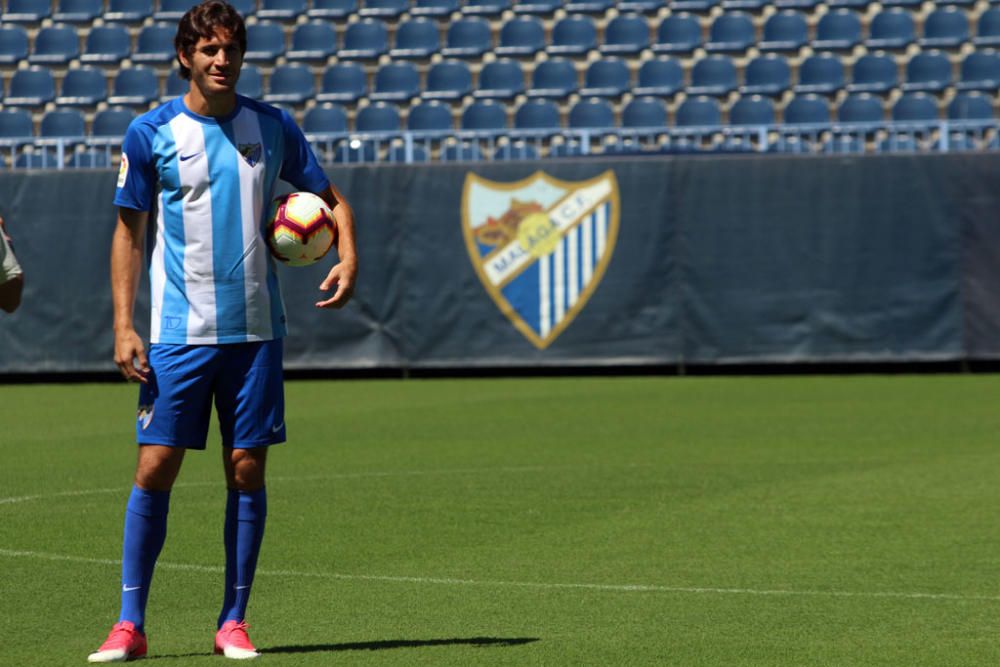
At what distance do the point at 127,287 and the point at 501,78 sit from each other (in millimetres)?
17948

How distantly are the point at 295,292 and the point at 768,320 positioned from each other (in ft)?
17.2

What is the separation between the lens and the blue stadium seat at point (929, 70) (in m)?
21.7

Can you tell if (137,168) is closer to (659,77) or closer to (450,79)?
(659,77)

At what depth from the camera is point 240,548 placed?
5.35 m

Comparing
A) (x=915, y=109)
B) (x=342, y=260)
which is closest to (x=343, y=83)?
(x=915, y=109)

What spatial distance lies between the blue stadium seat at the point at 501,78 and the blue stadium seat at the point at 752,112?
2.92 m

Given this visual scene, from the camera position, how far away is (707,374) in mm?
19375

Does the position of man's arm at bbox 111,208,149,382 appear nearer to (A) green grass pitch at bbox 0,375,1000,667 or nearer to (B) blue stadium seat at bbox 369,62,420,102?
(A) green grass pitch at bbox 0,375,1000,667

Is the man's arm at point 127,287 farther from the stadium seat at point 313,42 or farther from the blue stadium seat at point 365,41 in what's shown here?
the stadium seat at point 313,42

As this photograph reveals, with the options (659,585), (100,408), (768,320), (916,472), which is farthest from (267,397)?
(768,320)

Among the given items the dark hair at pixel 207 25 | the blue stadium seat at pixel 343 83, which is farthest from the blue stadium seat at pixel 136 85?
the dark hair at pixel 207 25

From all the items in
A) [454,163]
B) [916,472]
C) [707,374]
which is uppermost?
[454,163]

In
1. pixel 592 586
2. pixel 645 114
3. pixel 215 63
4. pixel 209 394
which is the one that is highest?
pixel 215 63

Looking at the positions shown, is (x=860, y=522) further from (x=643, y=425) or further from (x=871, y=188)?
(x=871, y=188)
